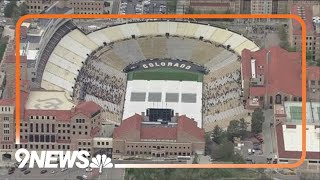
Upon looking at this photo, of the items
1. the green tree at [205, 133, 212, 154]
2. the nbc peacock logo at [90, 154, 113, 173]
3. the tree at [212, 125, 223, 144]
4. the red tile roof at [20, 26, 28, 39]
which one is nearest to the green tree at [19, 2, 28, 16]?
the red tile roof at [20, 26, 28, 39]

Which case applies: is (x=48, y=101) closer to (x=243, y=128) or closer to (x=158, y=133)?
(x=158, y=133)

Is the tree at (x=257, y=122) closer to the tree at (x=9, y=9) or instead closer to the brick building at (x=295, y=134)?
the brick building at (x=295, y=134)

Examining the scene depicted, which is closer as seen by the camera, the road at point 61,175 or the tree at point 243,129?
the road at point 61,175

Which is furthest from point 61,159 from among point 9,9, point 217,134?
point 9,9

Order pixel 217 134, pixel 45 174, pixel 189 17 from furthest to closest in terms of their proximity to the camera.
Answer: pixel 189 17 < pixel 217 134 < pixel 45 174

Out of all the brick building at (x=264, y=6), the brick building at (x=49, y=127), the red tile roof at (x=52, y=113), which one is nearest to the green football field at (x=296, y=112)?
the brick building at (x=49, y=127)

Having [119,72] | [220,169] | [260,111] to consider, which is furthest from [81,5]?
[220,169]

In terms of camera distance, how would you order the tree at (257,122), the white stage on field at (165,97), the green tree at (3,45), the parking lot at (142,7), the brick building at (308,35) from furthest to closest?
the parking lot at (142,7) → the brick building at (308,35) → the green tree at (3,45) → the white stage on field at (165,97) → the tree at (257,122)
